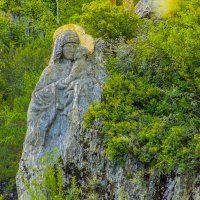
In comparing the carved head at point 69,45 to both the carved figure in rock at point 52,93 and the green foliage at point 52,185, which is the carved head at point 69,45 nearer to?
the carved figure in rock at point 52,93

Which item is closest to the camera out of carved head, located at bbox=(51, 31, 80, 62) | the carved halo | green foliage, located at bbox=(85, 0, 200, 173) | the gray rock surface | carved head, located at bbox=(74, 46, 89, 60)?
green foliage, located at bbox=(85, 0, 200, 173)

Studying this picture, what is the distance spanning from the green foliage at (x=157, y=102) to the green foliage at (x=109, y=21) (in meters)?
1.07

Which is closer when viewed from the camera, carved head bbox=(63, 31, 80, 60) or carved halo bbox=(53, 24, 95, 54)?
carved head bbox=(63, 31, 80, 60)

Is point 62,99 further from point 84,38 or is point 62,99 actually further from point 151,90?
point 151,90

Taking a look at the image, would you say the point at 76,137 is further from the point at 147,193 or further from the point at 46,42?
the point at 46,42

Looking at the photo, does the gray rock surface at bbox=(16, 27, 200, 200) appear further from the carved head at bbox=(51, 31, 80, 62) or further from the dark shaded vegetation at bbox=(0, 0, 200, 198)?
the dark shaded vegetation at bbox=(0, 0, 200, 198)

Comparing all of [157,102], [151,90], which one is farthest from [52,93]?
[157,102]

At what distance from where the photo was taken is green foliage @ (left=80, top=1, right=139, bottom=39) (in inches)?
387

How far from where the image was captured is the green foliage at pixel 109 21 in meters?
9.82

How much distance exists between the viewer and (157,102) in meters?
7.76

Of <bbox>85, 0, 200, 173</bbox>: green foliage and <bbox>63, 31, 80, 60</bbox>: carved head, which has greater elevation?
<bbox>63, 31, 80, 60</bbox>: carved head

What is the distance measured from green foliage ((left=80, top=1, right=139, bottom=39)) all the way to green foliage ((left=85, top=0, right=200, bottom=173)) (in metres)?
1.07

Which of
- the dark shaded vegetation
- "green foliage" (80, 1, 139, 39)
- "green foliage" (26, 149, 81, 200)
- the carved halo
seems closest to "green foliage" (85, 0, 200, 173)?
the dark shaded vegetation

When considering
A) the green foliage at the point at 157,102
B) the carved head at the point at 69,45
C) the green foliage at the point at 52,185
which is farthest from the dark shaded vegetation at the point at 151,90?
the green foliage at the point at 52,185
